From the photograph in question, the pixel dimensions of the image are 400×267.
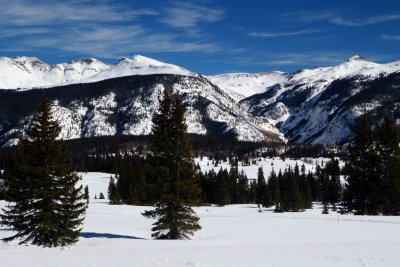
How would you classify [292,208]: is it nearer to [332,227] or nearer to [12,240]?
[332,227]

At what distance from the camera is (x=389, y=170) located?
49.4 metres

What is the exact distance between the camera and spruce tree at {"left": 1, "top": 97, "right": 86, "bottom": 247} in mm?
32562

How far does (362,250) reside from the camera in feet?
91.6

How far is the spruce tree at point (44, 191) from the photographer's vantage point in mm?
32562

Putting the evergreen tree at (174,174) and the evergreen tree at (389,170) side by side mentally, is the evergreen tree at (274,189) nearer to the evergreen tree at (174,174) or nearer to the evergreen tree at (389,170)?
the evergreen tree at (389,170)

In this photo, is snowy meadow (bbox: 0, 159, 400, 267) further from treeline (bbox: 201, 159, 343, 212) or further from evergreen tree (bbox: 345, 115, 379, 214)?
treeline (bbox: 201, 159, 343, 212)

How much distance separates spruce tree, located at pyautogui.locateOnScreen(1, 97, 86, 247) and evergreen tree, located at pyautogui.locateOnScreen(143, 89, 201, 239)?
21.1 feet

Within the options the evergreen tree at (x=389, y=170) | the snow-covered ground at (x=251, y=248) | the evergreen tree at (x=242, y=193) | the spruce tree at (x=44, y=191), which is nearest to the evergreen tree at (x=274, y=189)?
the evergreen tree at (x=242, y=193)

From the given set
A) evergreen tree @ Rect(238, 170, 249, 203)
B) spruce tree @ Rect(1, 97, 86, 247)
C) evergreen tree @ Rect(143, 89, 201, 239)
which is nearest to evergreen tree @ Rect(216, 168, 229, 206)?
evergreen tree @ Rect(238, 170, 249, 203)

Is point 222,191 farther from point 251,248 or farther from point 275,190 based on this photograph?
point 251,248

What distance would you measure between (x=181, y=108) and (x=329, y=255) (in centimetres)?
1683

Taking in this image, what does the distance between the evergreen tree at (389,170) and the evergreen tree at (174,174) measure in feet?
74.9

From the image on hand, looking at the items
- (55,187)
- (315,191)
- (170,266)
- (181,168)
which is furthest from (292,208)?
(170,266)

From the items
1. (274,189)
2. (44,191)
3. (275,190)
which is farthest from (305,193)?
(44,191)
